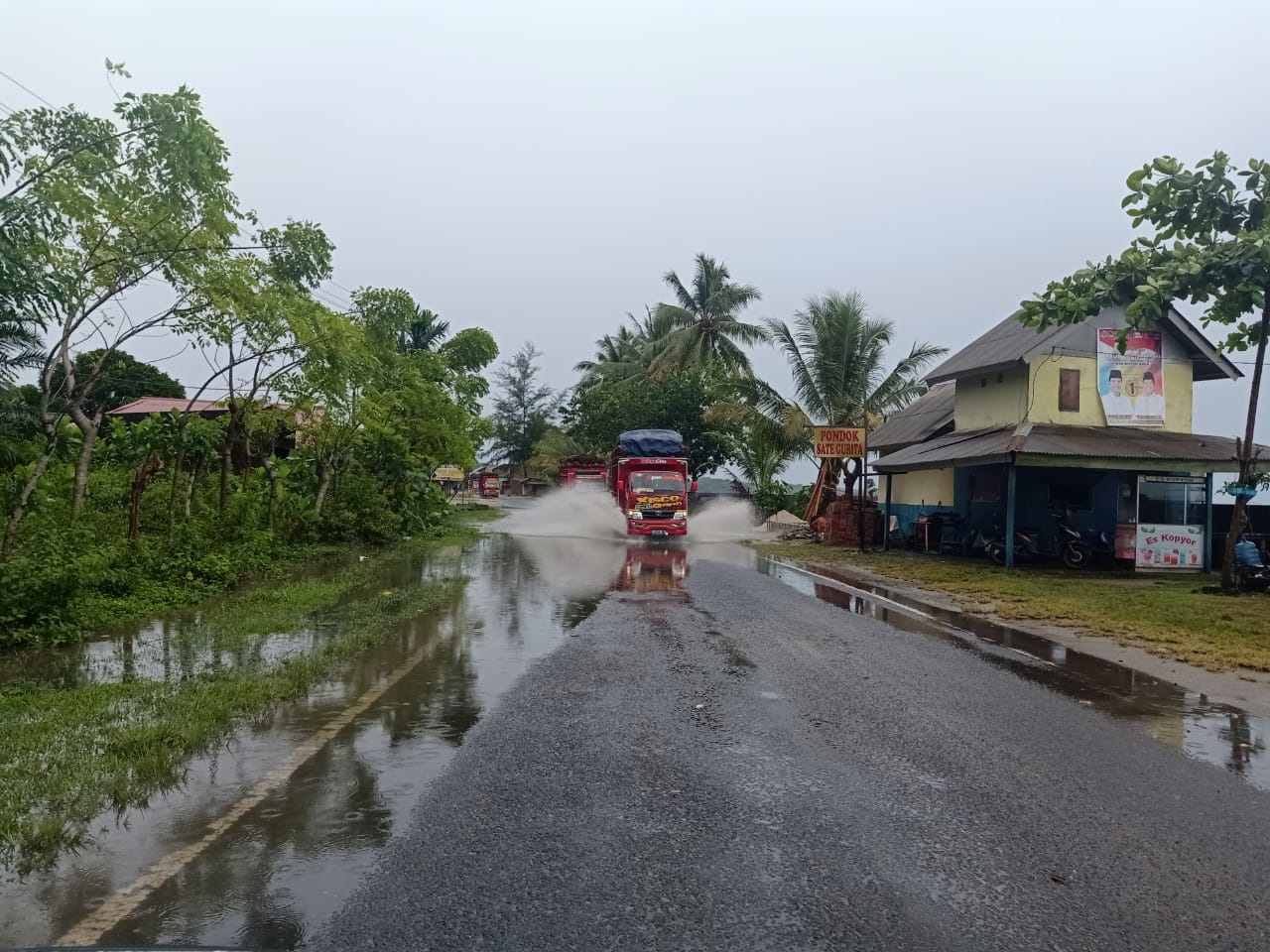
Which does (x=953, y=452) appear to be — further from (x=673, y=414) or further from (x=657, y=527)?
(x=673, y=414)

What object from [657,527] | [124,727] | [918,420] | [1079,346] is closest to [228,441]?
[124,727]

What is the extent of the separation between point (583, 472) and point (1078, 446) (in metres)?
27.3

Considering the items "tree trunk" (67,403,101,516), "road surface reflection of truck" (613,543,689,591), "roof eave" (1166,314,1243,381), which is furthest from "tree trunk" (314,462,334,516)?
"roof eave" (1166,314,1243,381)

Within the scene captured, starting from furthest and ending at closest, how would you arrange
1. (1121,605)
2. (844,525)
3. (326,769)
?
(844,525) < (1121,605) < (326,769)

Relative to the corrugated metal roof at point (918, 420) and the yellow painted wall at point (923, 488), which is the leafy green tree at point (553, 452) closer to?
the corrugated metal roof at point (918, 420)

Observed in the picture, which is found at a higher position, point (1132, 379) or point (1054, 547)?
point (1132, 379)

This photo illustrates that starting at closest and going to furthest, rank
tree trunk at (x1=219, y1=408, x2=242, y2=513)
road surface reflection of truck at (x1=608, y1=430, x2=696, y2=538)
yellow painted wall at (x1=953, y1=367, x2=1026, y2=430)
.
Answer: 1. tree trunk at (x1=219, y1=408, x2=242, y2=513)
2. yellow painted wall at (x1=953, y1=367, x2=1026, y2=430)
3. road surface reflection of truck at (x1=608, y1=430, x2=696, y2=538)

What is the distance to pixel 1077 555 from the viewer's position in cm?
2167

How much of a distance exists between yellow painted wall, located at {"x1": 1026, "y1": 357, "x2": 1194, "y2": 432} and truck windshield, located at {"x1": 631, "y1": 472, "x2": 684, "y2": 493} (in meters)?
11.2

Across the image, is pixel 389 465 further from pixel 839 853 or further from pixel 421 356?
pixel 839 853

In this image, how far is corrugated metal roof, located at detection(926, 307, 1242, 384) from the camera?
22.3m

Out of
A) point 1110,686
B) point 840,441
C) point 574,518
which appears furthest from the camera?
point 574,518

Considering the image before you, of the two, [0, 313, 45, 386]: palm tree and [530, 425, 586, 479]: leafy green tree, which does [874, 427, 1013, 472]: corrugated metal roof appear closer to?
[0, 313, 45, 386]: palm tree

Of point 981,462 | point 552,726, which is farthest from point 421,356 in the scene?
point 552,726
